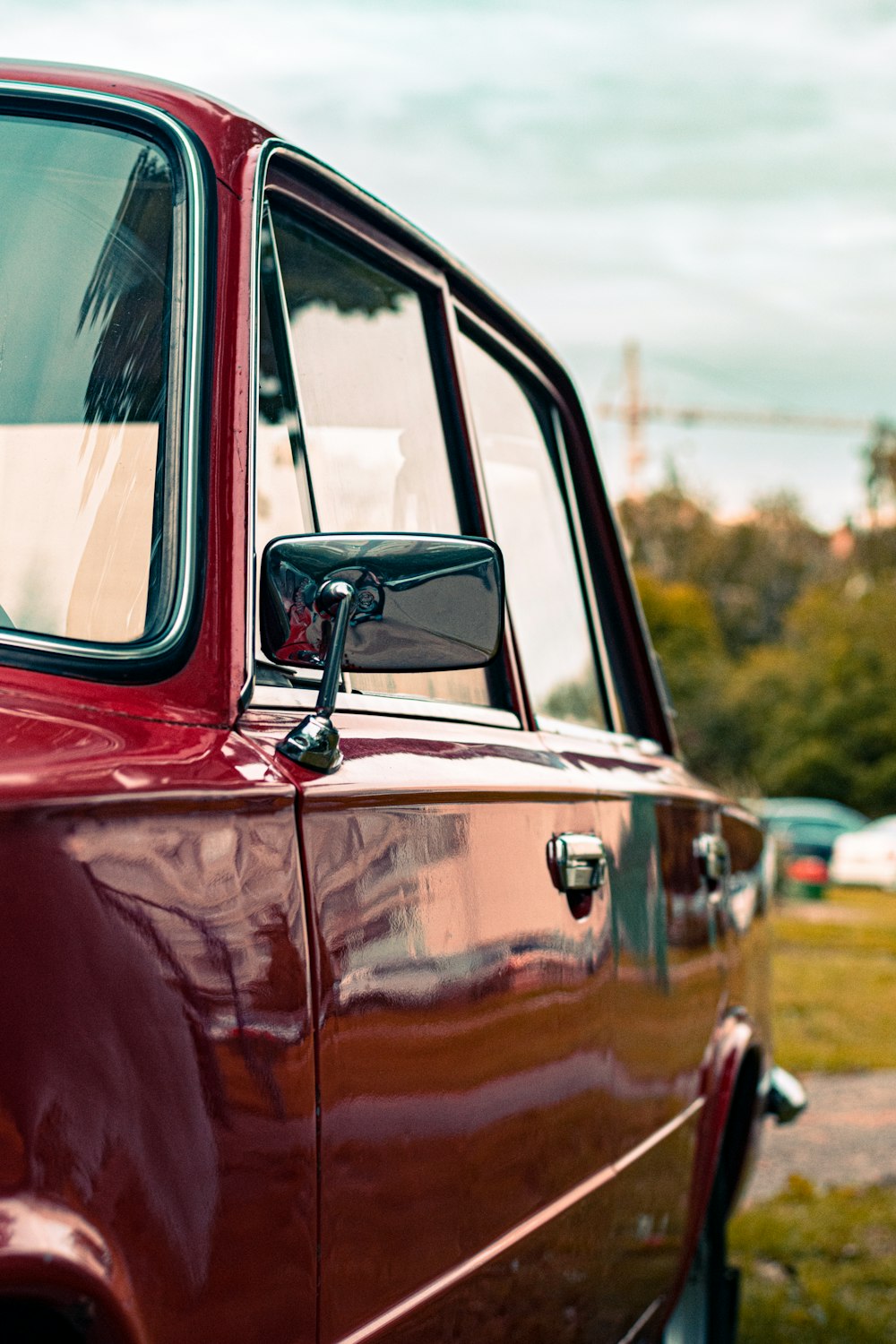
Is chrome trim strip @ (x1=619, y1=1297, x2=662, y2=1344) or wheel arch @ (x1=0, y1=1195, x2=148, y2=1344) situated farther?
chrome trim strip @ (x1=619, y1=1297, x2=662, y2=1344)

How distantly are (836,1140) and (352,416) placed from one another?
578cm

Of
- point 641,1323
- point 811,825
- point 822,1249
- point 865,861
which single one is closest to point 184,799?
point 641,1323

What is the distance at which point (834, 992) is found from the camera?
12.0m

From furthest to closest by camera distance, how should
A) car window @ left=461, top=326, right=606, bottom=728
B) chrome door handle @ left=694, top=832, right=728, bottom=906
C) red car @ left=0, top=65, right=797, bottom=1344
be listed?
chrome door handle @ left=694, top=832, right=728, bottom=906
car window @ left=461, top=326, right=606, bottom=728
red car @ left=0, top=65, right=797, bottom=1344

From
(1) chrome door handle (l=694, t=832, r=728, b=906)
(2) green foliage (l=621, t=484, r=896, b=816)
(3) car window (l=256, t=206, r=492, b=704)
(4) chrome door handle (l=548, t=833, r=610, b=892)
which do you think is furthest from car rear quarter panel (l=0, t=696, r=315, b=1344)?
(2) green foliage (l=621, t=484, r=896, b=816)

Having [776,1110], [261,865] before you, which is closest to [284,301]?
[261,865]

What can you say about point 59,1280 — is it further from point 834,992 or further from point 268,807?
point 834,992

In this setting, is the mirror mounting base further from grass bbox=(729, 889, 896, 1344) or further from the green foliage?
the green foliage

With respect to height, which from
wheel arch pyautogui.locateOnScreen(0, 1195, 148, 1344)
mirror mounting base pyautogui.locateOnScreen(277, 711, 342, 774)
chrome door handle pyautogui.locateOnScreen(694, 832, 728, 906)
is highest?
mirror mounting base pyautogui.locateOnScreen(277, 711, 342, 774)

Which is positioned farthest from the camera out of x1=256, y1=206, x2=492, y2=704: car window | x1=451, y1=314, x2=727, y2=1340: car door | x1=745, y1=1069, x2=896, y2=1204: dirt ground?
x1=745, y1=1069, x2=896, y2=1204: dirt ground

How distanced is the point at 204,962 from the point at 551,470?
2.00 m

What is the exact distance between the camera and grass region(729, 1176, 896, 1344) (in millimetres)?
4473

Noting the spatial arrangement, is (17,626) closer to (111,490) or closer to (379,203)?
(111,490)

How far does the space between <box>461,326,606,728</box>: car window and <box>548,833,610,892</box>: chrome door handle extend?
30 cm
